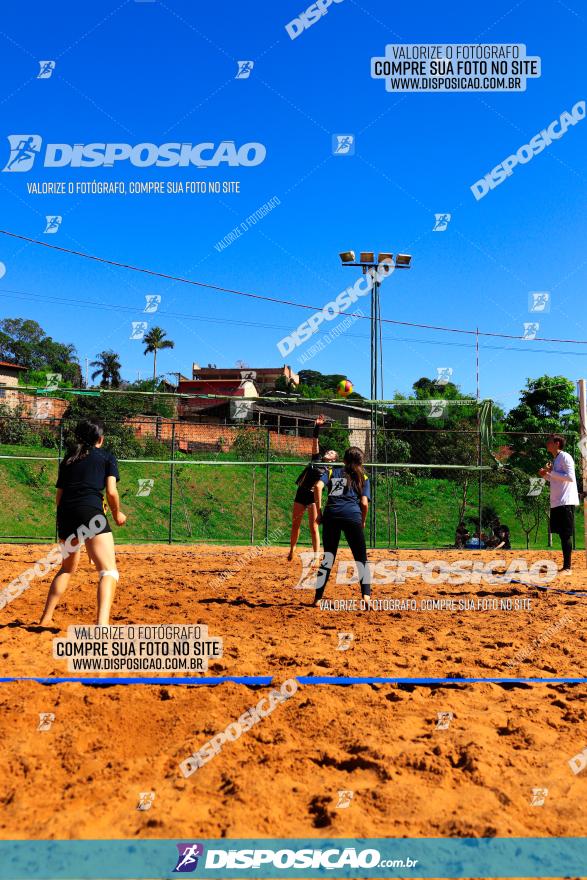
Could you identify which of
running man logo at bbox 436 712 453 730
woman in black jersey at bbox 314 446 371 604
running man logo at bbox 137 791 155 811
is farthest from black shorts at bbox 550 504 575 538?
running man logo at bbox 137 791 155 811

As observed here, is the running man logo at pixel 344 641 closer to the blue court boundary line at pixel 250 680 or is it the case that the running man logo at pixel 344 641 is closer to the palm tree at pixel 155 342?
the blue court boundary line at pixel 250 680

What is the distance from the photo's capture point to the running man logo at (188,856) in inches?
114

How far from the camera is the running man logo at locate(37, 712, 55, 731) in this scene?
4215mm

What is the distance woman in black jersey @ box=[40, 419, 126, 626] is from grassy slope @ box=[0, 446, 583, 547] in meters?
13.0

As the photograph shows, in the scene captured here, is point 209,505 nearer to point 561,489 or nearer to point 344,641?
point 561,489

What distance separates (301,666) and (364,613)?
2.50 meters

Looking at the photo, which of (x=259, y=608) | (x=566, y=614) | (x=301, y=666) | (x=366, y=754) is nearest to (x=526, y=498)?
(x=566, y=614)

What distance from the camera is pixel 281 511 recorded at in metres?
22.3

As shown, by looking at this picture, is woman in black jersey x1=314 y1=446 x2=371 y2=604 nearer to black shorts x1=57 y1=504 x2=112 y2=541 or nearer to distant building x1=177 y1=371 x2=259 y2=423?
black shorts x1=57 y1=504 x2=112 y2=541

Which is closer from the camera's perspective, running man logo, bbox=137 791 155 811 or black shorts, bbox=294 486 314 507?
running man logo, bbox=137 791 155 811

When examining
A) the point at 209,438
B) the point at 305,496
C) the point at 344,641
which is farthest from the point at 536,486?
the point at 344,641

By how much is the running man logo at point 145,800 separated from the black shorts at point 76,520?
308 cm

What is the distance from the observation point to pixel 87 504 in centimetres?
634

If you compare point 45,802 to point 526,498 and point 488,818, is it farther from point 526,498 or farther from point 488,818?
point 526,498
